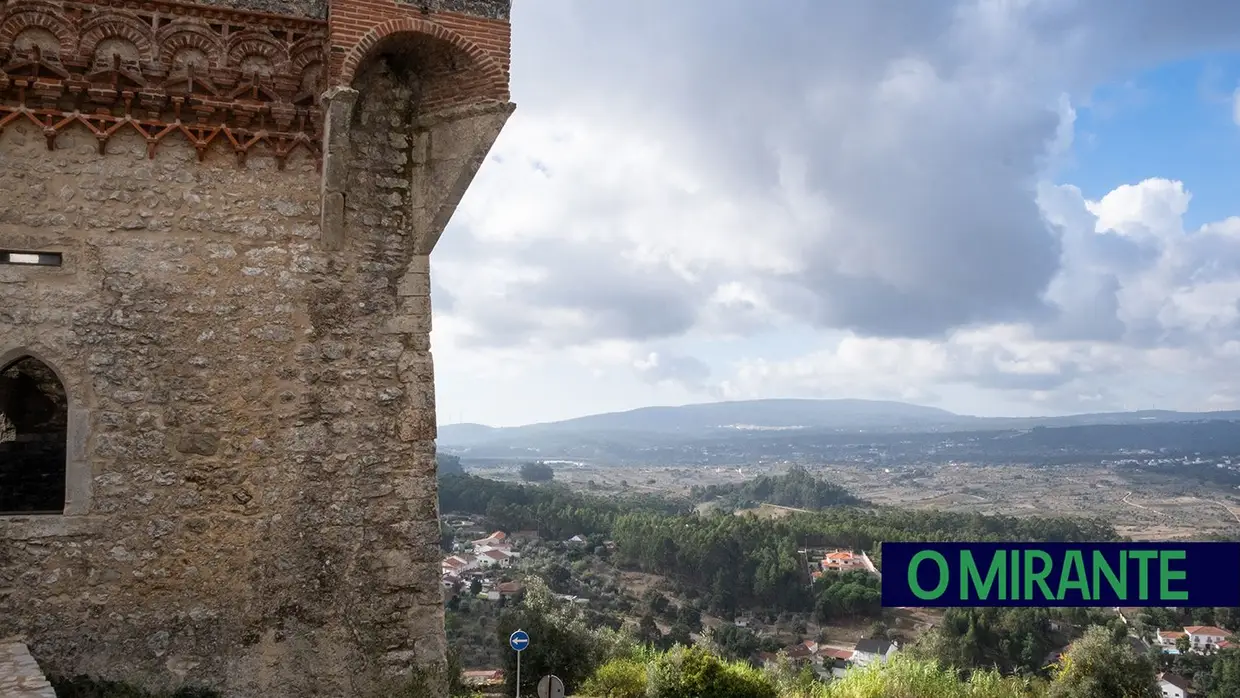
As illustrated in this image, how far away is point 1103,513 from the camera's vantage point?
290 feet

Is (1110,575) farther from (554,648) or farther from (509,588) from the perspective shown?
(509,588)

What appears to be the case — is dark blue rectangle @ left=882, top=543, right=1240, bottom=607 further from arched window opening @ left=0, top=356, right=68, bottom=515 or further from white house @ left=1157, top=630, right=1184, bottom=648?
white house @ left=1157, top=630, right=1184, bottom=648

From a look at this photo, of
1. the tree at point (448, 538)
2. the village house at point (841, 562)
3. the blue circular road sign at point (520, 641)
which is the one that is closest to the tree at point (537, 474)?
the tree at point (448, 538)

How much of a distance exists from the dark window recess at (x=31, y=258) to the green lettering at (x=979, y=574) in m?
6.59

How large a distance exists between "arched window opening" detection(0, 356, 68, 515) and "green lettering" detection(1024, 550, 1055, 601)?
6.68m

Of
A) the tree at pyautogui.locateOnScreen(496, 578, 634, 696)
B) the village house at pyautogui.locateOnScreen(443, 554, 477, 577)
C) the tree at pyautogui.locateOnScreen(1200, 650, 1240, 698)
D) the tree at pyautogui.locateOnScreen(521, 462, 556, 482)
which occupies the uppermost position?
the tree at pyautogui.locateOnScreen(496, 578, 634, 696)

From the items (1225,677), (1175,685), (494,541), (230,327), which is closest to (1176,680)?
(1175,685)

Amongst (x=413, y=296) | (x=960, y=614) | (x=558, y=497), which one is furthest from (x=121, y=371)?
(x=558, y=497)

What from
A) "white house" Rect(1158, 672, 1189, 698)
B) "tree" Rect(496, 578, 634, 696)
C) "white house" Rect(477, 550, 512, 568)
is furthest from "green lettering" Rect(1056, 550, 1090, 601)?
"white house" Rect(477, 550, 512, 568)

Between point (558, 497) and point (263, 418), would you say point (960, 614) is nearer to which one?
point (263, 418)

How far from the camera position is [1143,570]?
6.11 m

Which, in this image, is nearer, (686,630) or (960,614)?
(960,614)

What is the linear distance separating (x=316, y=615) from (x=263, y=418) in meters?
1.43

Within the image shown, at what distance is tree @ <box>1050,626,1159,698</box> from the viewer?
47.1 ft
